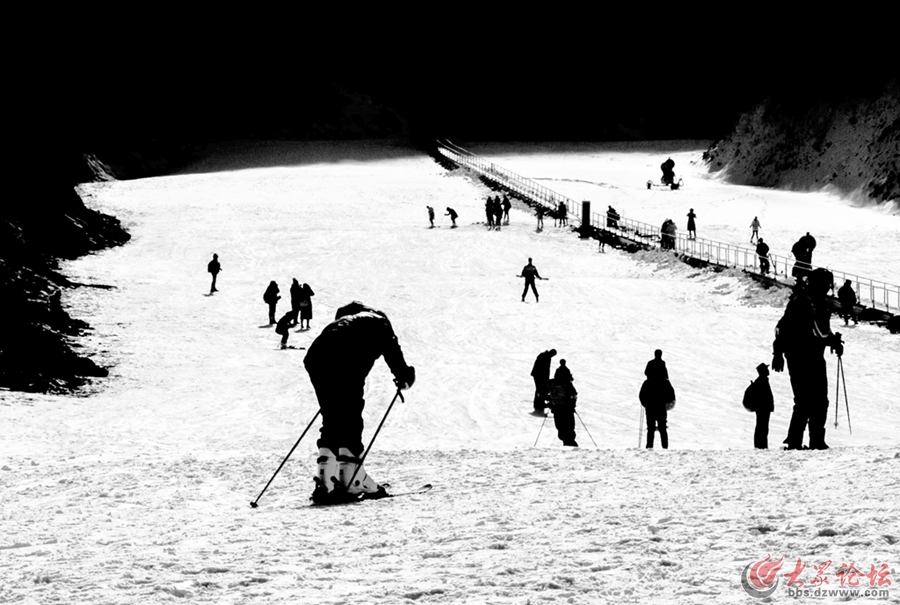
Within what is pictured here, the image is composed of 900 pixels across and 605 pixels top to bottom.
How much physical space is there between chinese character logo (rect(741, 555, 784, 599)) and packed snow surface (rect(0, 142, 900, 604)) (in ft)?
0.23

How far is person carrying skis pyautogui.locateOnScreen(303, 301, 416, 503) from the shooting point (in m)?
8.61

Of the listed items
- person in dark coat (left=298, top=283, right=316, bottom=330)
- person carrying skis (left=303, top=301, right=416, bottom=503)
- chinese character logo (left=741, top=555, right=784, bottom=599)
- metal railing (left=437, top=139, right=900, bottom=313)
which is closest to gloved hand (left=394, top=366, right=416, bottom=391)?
person carrying skis (left=303, top=301, right=416, bottom=503)

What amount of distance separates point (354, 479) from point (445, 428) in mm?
7528

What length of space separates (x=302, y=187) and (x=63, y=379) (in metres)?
33.1

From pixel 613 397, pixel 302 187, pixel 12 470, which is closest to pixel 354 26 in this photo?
pixel 302 187

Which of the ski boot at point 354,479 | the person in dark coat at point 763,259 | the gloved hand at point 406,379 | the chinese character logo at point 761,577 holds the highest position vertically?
the gloved hand at point 406,379

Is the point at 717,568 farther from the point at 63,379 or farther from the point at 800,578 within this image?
the point at 63,379

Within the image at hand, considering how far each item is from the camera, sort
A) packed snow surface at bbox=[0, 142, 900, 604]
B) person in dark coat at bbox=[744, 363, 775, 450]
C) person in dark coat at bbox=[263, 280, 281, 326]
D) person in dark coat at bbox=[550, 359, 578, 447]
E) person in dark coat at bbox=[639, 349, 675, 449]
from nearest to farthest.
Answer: packed snow surface at bbox=[0, 142, 900, 604] < person in dark coat at bbox=[744, 363, 775, 450] < person in dark coat at bbox=[639, 349, 675, 449] < person in dark coat at bbox=[550, 359, 578, 447] < person in dark coat at bbox=[263, 280, 281, 326]

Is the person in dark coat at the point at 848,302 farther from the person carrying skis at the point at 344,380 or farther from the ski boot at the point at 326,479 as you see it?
the ski boot at the point at 326,479

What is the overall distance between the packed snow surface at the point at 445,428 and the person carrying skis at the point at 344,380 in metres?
0.35

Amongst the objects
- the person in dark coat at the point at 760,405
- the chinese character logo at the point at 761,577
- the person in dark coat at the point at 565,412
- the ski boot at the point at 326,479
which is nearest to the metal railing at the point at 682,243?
the person in dark coat at the point at 565,412

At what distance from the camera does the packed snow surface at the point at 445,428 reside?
20.5 ft

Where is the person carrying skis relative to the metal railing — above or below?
above

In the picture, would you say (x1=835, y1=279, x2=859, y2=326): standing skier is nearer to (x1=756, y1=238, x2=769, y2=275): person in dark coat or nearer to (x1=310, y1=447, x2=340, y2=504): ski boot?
(x1=756, y1=238, x2=769, y2=275): person in dark coat
